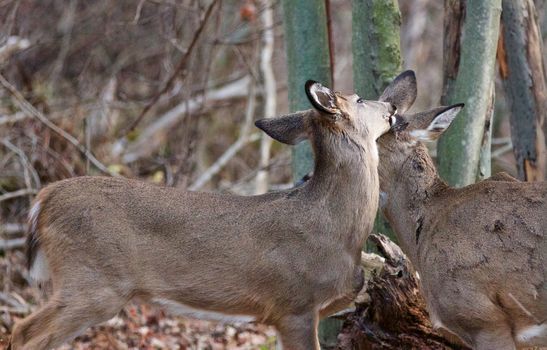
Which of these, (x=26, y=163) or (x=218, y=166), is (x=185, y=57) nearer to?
(x=26, y=163)

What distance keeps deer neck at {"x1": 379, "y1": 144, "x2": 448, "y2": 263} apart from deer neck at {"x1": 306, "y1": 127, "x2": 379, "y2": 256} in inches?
16.2

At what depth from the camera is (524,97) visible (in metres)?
8.92

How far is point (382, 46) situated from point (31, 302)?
4.56 m

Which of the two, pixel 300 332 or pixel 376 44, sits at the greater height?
pixel 376 44

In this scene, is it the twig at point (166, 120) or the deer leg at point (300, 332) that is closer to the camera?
the deer leg at point (300, 332)

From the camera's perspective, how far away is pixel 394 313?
7.12 m

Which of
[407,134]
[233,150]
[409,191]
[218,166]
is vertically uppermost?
[407,134]

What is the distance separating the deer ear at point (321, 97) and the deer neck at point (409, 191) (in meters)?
0.83

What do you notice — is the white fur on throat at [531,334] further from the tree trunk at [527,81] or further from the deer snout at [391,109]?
the tree trunk at [527,81]

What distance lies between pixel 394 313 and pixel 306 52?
249 centimetres

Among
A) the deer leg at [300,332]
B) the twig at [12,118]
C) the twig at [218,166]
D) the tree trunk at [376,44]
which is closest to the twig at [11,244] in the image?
the twig at [12,118]

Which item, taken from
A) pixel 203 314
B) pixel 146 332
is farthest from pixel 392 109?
pixel 146 332

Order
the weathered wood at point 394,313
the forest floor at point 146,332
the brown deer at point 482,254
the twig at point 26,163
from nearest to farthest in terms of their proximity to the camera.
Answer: the brown deer at point 482,254, the weathered wood at point 394,313, the forest floor at point 146,332, the twig at point 26,163

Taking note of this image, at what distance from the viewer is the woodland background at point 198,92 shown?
27.1 feet
